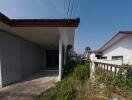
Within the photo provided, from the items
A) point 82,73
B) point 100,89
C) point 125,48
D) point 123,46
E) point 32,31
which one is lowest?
point 100,89

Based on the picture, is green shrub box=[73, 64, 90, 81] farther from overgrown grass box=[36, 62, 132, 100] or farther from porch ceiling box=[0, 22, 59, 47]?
porch ceiling box=[0, 22, 59, 47]

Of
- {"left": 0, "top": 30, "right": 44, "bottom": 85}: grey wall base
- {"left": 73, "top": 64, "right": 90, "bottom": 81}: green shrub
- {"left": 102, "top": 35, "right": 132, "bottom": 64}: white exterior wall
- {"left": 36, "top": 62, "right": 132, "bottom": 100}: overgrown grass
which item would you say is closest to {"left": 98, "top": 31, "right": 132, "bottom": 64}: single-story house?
{"left": 102, "top": 35, "right": 132, "bottom": 64}: white exterior wall

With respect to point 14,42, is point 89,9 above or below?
above

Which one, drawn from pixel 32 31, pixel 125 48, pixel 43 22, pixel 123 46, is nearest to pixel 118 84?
pixel 43 22

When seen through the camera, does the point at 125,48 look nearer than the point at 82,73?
No

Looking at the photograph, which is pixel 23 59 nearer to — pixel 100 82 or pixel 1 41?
pixel 1 41

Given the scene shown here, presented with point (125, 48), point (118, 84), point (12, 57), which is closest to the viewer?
point (118, 84)

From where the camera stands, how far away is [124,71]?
3.18 m

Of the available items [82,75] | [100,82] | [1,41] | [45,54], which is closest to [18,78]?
[1,41]

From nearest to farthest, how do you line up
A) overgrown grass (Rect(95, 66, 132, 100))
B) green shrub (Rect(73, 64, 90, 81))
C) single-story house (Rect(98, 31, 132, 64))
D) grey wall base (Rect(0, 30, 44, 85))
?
1. overgrown grass (Rect(95, 66, 132, 100))
2. grey wall base (Rect(0, 30, 44, 85))
3. green shrub (Rect(73, 64, 90, 81))
4. single-story house (Rect(98, 31, 132, 64))

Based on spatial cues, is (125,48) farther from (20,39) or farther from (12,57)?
(12,57)

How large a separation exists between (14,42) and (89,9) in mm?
4219

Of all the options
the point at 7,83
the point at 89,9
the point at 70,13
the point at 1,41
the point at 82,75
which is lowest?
the point at 7,83

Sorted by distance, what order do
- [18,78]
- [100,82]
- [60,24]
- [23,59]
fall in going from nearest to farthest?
[100,82], [60,24], [18,78], [23,59]
